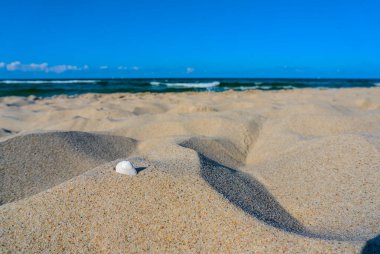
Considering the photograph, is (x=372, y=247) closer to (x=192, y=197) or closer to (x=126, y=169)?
(x=192, y=197)

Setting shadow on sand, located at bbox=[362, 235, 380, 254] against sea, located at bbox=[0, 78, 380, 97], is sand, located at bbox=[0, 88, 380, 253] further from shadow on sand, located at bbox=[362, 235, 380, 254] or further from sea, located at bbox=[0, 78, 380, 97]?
sea, located at bbox=[0, 78, 380, 97]

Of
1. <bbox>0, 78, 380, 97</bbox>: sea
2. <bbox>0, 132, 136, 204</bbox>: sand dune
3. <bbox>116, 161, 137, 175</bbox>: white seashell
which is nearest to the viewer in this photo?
<bbox>116, 161, 137, 175</bbox>: white seashell

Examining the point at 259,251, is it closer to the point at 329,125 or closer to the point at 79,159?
→ the point at 79,159

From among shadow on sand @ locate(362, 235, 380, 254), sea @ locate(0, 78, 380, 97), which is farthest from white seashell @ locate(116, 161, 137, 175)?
sea @ locate(0, 78, 380, 97)

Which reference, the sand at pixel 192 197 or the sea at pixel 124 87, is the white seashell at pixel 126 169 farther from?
the sea at pixel 124 87

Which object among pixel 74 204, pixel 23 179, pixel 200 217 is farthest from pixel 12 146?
pixel 200 217

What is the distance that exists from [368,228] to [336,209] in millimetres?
213

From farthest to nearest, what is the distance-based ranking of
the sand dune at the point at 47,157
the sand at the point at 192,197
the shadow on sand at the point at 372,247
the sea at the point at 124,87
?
the sea at the point at 124,87, the sand dune at the point at 47,157, the sand at the point at 192,197, the shadow on sand at the point at 372,247

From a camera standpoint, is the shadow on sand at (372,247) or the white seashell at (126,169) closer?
the shadow on sand at (372,247)

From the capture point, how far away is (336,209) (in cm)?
139

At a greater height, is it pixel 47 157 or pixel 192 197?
pixel 192 197

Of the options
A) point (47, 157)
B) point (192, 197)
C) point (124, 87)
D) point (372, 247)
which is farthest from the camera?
point (124, 87)

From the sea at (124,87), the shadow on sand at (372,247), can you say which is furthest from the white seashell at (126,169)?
the sea at (124,87)

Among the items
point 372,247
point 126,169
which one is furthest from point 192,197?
point 372,247
